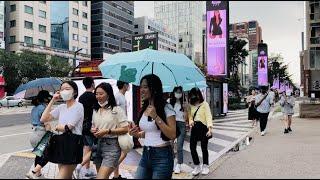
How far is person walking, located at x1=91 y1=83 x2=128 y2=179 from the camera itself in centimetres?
528

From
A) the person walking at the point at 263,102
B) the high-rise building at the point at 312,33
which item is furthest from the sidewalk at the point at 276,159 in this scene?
the high-rise building at the point at 312,33

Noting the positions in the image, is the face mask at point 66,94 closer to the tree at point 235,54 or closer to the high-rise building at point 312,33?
the high-rise building at point 312,33

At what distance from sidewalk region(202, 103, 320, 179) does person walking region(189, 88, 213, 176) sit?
301 millimetres

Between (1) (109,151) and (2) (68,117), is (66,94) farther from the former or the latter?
(1) (109,151)

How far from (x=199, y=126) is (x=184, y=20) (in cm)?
16405

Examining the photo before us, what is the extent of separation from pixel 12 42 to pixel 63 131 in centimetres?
7245

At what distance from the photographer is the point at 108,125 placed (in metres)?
5.32

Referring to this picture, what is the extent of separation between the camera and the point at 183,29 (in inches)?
6619

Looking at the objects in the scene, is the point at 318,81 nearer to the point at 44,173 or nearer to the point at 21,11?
the point at 44,173

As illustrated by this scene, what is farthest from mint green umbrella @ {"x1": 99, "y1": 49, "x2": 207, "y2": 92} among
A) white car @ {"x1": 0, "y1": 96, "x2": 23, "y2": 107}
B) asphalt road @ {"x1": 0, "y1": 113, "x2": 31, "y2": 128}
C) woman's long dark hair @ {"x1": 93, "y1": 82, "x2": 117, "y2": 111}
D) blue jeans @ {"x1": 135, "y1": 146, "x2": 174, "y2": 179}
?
white car @ {"x1": 0, "y1": 96, "x2": 23, "y2": 107}

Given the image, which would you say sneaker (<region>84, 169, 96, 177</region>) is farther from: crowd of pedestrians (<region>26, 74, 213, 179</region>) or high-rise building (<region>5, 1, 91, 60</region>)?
high-rise building (<region>5, 1, 91, 60</region>)

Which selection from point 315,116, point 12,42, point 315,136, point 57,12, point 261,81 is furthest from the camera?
point 57,12

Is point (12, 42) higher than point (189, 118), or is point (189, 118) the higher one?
point (12, 42)

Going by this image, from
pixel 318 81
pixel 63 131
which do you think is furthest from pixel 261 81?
pixel 63 131
